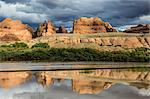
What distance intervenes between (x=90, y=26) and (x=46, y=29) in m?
25.0

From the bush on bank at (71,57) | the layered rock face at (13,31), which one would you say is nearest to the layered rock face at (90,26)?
the layered rock face at (13,31)

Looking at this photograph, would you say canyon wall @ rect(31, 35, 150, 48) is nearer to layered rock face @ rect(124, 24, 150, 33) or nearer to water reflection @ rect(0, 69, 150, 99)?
layered rock face @ rect(124, 24, 150, 33)

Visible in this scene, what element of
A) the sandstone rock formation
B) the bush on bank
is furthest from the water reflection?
the sandstone rock formation

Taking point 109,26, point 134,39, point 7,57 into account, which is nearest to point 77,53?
point 7,57

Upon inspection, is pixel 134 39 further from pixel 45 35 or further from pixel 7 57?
pixel 7 57

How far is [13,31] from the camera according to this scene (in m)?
187

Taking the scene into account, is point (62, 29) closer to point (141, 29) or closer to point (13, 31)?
point (13, 31)

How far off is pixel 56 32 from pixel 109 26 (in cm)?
2852

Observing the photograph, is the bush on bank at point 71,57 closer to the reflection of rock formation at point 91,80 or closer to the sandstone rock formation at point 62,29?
the reflection of rock formation at point 91,80

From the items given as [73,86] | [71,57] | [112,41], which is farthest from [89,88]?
[112,41]

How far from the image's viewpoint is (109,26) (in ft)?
602

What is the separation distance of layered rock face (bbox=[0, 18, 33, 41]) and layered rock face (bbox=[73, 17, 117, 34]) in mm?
26239

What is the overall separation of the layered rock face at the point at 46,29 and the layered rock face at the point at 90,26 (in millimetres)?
12397

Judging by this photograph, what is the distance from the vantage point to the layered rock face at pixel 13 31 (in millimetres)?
170550
